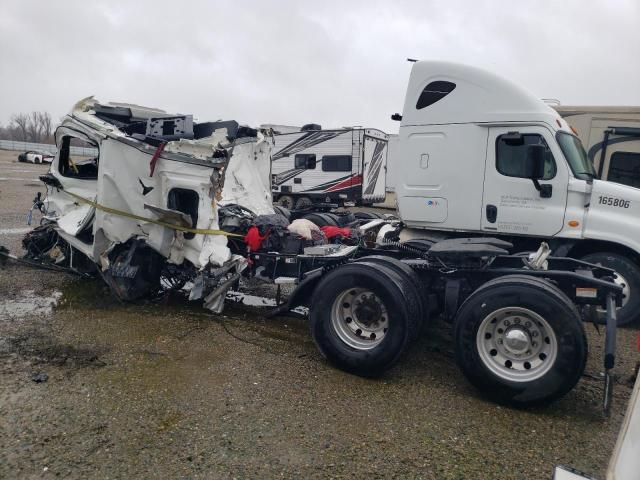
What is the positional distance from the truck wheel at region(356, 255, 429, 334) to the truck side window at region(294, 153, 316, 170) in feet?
45.3

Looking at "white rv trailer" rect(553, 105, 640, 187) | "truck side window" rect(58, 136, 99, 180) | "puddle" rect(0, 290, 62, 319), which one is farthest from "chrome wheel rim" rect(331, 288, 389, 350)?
"white rv trailer" rect(553, 105, 640, 187)

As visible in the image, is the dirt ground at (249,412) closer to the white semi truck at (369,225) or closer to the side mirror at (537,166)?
the white semi truck at (369,225)

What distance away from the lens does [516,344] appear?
12.2 ft

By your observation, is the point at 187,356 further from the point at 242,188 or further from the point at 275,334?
the point at 242,188

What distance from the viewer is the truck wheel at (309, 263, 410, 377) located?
4.07 m

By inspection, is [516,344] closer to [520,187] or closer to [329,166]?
[520,187]

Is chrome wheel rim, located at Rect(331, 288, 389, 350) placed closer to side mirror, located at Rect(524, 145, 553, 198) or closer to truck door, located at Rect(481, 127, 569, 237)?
truck door, located at Rect(481, 127, 569, 237)

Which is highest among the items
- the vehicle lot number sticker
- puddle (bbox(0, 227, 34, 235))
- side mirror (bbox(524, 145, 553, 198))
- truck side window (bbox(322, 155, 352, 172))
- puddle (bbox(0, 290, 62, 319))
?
truck side window (bbox(322, 155, 352, 172))

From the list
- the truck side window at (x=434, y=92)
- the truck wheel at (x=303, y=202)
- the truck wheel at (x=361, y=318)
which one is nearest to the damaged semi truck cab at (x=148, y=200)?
the truck wheel at (x=361, y=318)

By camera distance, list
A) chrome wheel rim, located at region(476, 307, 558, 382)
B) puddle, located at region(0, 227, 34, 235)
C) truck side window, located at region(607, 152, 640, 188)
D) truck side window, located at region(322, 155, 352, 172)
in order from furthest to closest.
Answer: truck side window, located at region(322, 155, 352, 172)
puddle, located at region(0, 227, 34, 235)
truck side window, located at region(607, 152, 640, 188)
chrome wheel rim, located at region(476, 307, 558, 382)

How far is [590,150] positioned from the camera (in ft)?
32.2

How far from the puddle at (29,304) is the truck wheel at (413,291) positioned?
4.06 meters

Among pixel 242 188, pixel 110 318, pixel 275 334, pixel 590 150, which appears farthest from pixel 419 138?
pixel 590 150

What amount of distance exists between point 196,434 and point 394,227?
4.35 metres
